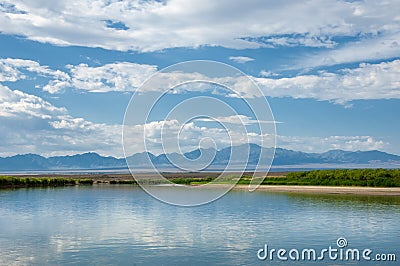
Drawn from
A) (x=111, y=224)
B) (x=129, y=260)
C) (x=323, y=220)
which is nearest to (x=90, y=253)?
(x=129, y=260)

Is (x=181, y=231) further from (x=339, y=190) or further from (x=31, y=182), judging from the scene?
(x=31, y=182)

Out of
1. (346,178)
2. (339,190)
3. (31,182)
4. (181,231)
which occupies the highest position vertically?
(346,178)

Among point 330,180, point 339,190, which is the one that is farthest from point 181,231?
point 330,180

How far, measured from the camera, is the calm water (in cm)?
2400

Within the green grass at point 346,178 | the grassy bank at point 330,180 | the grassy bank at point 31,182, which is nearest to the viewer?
the green grass at point 346,178

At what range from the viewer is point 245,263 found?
2244cm

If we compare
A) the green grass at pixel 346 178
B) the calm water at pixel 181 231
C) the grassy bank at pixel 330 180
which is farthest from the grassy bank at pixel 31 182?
the green grass at pixel 346 178

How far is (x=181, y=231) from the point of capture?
31.8 m

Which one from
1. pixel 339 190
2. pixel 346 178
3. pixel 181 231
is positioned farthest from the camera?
pixel 346 178

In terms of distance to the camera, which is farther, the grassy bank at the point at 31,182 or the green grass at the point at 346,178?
the grassy bank at the point at 31,182

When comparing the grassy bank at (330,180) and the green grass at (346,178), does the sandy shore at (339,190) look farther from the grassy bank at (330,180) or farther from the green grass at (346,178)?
the grassy bank at (330,180)

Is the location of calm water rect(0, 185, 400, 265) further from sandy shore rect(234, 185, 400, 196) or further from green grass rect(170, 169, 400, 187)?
green grass rect(170, 169, 400, 187)

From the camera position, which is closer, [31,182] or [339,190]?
[339,190]

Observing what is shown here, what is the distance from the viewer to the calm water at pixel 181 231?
2400 centimetres
